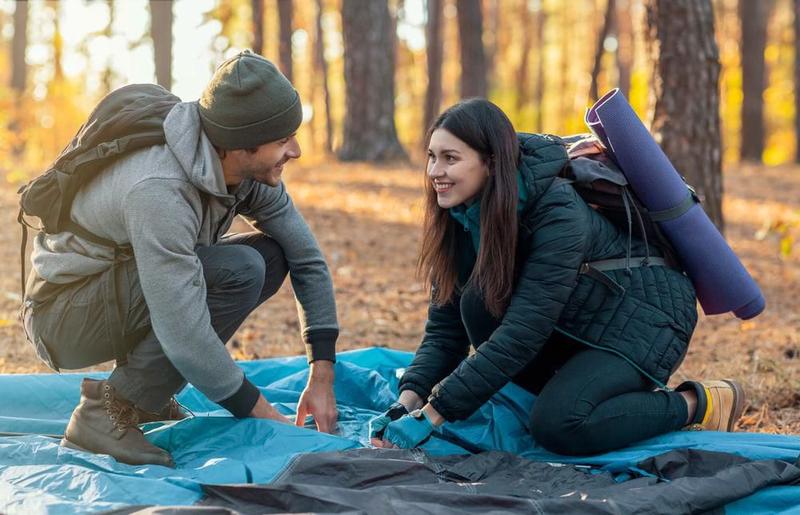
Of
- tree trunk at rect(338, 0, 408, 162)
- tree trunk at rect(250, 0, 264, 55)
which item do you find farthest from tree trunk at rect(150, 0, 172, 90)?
tree trunk at rect(250, 0, 264, 55)

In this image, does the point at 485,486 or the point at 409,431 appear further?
the point at 409,431

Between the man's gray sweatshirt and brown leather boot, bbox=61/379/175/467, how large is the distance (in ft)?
0.83

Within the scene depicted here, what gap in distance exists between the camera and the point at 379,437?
3029 mm

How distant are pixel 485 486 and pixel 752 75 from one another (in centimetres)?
1225

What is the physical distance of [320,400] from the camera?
3.27 metres

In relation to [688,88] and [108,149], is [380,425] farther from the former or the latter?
[688,88]

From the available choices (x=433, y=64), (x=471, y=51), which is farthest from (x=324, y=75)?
(x=471, y=51)

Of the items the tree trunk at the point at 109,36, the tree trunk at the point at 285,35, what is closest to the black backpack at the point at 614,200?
the tree trunk at the point at 285,35

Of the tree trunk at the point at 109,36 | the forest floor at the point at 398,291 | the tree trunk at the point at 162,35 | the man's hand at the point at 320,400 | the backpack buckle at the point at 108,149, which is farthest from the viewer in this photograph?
the tree trunk at the point at 109,36

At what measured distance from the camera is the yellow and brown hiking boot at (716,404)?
3.25 metres

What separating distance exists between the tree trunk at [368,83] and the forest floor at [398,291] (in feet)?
3.76

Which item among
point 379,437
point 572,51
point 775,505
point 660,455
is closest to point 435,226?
point 379,437

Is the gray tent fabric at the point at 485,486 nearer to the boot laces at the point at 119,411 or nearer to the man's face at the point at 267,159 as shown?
the boot laces at the point at 119,411

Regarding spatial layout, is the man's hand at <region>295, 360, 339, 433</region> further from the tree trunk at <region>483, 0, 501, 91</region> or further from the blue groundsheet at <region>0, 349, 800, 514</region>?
the tree trunk at <region>483, 0, 501, 91</region>
